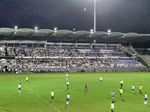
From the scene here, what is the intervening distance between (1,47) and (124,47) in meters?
47.9

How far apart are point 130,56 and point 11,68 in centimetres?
4603

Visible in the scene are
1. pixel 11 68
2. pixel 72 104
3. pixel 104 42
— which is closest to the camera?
pixel 72 104

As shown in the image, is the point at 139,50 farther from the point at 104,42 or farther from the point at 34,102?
the point at 34,102

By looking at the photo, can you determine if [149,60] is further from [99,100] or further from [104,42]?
[99,100]

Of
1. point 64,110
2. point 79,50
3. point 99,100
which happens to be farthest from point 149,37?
point 64,110

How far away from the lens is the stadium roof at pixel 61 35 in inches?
2611

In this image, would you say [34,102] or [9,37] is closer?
[34,102]

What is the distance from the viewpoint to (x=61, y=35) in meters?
74.9

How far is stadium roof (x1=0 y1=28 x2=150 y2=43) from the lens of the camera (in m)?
66.3

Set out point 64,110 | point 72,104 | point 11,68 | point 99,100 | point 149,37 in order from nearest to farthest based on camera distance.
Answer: point 64,110 < point 72,104 < point 99,100 < point 11,68 < point 149,37

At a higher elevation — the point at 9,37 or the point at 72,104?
the point at 9,37

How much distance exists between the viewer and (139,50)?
92250 millimetres

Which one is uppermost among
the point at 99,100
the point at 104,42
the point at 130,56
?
the point at 104,42

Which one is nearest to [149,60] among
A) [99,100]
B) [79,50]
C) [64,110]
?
[79,50]
